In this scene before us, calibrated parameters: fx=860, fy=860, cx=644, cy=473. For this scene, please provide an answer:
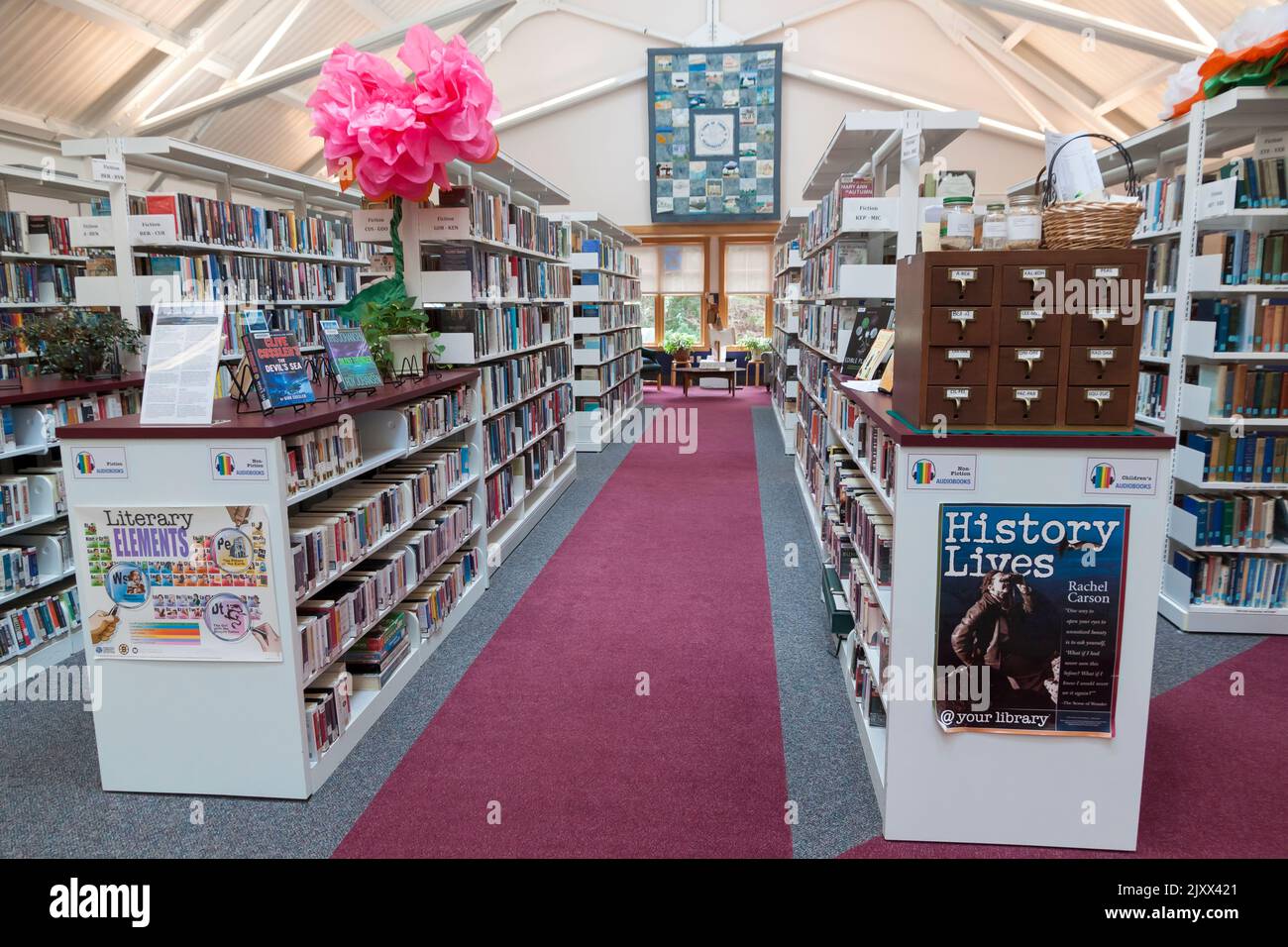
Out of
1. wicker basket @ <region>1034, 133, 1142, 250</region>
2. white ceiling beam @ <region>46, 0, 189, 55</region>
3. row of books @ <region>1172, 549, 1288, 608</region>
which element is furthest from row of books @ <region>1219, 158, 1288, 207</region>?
white ceiling beam @ <region>46, 0, 189, 55</region>

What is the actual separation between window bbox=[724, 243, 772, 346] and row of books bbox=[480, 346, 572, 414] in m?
9.83

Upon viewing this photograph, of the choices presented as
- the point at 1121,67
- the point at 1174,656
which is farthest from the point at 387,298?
the point at 1121,67

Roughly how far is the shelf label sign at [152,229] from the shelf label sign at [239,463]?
3361 millimetres

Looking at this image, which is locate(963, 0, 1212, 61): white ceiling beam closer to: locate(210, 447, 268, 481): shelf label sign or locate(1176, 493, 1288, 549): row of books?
locate(1176, 493, 1288, 549): row of books

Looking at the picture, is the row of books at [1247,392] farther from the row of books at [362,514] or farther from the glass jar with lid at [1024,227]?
the row of books at [362,514]

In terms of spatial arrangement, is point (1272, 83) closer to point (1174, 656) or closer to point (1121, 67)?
point (1174, 656)

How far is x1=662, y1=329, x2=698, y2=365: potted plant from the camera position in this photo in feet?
51.1

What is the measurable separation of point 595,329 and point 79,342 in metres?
5.57

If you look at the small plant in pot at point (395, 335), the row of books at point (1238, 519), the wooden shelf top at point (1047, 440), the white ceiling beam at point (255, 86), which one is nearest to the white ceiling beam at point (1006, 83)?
the white ceiling beam at point (255, 86)

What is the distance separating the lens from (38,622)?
3777mm

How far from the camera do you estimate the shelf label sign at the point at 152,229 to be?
511cm

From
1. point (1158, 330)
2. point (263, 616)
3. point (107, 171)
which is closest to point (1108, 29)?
point (1158, 330)

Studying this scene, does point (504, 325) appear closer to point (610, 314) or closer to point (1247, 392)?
point (1247, 392)
